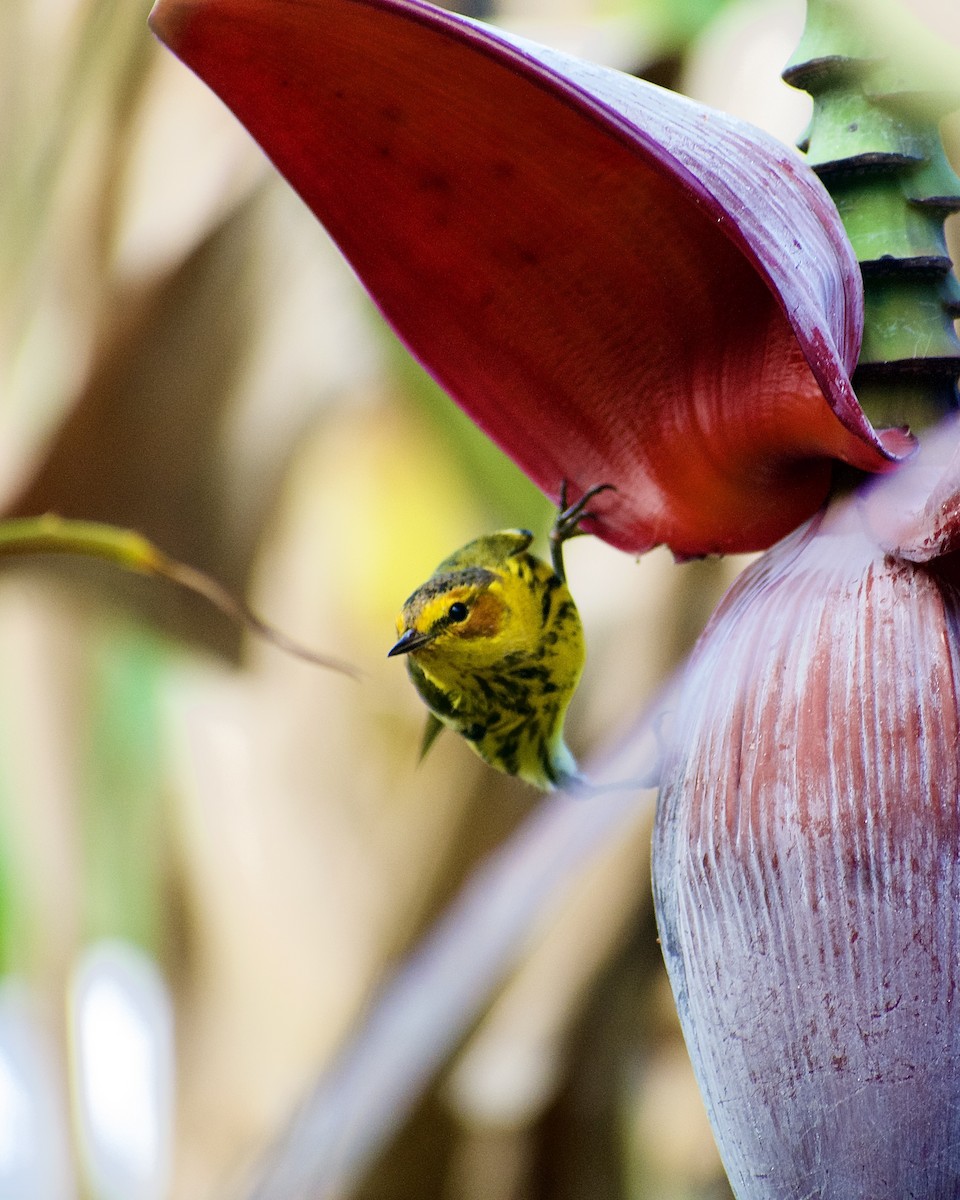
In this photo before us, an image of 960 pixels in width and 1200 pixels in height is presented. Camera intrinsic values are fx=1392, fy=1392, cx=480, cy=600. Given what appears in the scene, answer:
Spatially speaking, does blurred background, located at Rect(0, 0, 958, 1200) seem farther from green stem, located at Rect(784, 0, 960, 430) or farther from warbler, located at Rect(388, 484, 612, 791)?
green stem, located at Rect(784, 0, 960, 430)

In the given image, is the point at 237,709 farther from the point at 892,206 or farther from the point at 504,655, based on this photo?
the point at 892,206

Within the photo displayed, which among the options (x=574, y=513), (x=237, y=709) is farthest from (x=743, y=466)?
(x=237, y=709)

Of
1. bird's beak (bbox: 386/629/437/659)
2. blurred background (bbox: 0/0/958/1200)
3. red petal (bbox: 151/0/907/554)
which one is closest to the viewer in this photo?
red petal (bbox: 151/0/907/554)

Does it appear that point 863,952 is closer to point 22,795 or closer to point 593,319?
point 593,319

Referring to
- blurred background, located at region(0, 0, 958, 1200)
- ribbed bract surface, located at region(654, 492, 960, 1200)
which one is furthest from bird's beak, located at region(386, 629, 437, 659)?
blurred background, located at region(0, 0, 958, 1200)

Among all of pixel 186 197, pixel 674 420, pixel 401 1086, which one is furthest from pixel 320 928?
pixel 674 420

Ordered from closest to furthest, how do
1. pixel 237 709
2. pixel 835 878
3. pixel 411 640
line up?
pixel 835 878 → pixel 411 640 → pixel 237 709
